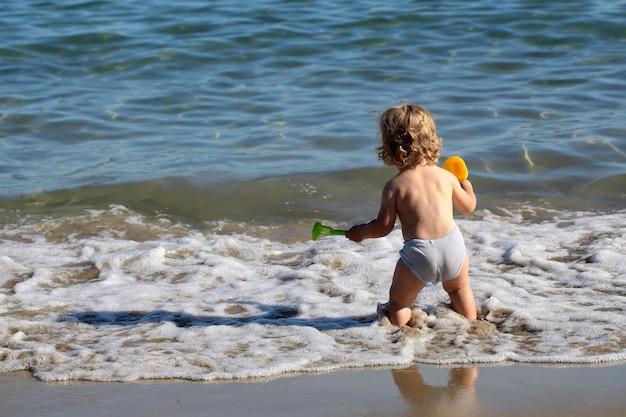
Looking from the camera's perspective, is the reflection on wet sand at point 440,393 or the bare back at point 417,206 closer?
the reflection on wet sand at point 440,393

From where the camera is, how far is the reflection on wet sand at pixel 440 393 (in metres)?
3.25

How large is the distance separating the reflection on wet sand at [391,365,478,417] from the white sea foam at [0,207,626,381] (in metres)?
0.15

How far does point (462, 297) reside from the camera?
4340 mm

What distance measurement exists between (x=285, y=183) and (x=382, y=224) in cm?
320

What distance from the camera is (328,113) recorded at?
370 inches

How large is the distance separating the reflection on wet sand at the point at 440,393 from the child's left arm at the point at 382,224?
742 mm

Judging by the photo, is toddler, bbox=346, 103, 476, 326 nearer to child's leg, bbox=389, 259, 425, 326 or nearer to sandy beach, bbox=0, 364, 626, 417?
child's leg, bbox=389, 259, 425, 326

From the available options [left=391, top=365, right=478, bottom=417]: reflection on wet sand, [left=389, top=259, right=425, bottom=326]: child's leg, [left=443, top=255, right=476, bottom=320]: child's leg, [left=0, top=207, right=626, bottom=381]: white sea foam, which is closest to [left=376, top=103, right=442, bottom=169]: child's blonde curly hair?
[left=389, top=259, right=425, bottom=326]: child's leg

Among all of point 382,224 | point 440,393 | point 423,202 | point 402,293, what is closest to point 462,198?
point 423,202

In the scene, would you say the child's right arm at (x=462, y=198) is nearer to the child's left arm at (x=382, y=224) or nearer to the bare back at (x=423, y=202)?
the bare back at (x=423, y=202)

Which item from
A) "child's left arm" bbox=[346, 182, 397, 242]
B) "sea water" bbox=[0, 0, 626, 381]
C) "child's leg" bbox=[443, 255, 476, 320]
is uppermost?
"child's left arm" bbox=[346, 182, 397, 242]

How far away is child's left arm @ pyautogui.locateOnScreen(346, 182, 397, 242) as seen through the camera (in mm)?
4223

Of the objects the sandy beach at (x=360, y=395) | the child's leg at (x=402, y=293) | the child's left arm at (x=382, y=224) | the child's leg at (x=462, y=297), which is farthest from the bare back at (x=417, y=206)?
the sandy beach at (x=360, y=395)

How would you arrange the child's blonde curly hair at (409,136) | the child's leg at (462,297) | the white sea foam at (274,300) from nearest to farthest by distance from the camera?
the white sea foam at (274,300), the child's blonde curly hair at (409,136), the child's leg at (462,297)
